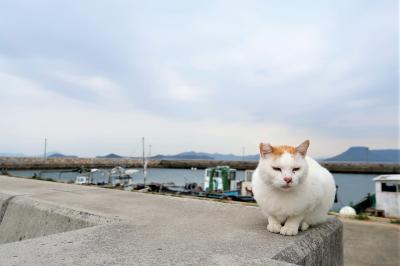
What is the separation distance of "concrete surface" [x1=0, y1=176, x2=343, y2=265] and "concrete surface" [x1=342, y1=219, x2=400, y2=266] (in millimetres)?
2797

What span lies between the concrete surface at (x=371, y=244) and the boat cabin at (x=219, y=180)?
13.1 meters

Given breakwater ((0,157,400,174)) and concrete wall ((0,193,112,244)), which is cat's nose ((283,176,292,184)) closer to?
concrete wall ((0,193,112,244))

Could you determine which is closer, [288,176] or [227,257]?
[227,257]

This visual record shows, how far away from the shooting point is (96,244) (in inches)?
68.7

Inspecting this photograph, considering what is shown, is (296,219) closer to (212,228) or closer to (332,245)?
(332,245)

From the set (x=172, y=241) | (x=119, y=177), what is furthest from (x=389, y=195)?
A: (x=119, y=177)

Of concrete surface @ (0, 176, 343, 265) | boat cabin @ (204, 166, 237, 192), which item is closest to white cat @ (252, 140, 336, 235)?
concrete surface @ (0, 176, 343, 265)

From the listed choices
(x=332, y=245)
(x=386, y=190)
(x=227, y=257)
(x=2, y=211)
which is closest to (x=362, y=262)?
(x=332, y=245)

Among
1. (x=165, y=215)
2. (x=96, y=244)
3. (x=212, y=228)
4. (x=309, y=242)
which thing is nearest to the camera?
(x=96, y=244)

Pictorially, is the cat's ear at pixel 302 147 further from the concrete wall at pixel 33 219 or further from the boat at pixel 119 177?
the boat at pixel 119 177

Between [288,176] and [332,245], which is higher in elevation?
[288,176]

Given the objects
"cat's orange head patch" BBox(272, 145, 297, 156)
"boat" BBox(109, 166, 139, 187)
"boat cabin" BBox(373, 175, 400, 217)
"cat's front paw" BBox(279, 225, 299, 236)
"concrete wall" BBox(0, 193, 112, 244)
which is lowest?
"boat" BBox(109, 166, 139, 187)

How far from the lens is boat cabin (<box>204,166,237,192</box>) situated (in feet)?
62.5

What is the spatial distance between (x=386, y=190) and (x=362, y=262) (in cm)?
946
